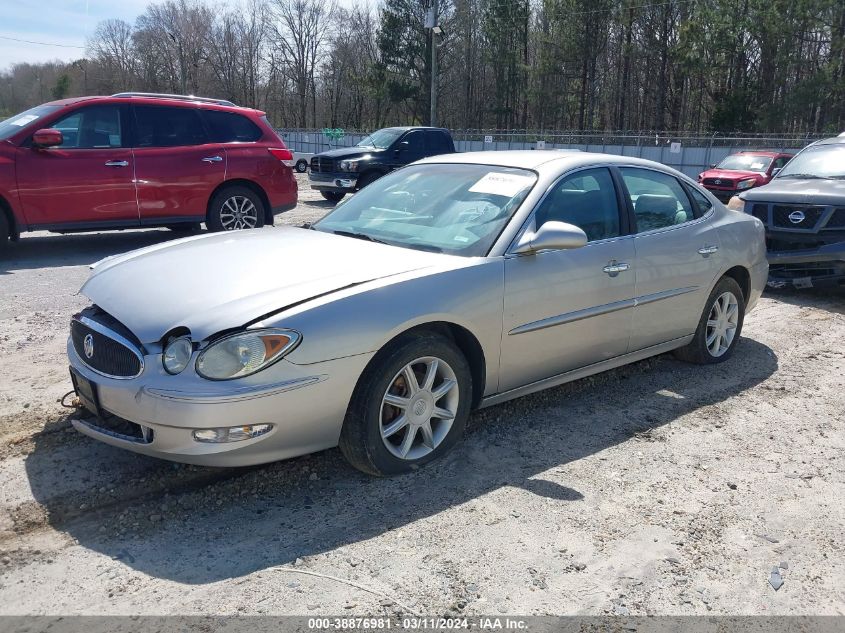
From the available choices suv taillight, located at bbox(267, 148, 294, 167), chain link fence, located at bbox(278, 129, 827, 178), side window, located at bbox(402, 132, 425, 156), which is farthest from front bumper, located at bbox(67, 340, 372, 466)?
chain link fence, located at bbox(278, 129, 827, 178)

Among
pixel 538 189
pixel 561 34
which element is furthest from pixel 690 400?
pixel 561 34

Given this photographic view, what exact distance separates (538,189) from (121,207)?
6.35m

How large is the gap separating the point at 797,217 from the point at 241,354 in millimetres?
7084

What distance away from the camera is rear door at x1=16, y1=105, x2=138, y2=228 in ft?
27.2

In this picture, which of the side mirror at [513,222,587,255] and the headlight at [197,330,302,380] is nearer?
the headlight at [197,330,302,380]

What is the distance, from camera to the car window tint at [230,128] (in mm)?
9562

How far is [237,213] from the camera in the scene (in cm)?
970

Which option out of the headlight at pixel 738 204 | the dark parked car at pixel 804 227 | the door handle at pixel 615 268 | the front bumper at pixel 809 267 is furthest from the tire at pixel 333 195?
the door handle at pixel 615 268

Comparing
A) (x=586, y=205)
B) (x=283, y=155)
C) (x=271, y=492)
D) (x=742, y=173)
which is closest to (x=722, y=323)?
(x=586, y=205)

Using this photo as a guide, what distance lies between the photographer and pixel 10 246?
9508 mm

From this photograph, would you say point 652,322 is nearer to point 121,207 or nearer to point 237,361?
point 237,361

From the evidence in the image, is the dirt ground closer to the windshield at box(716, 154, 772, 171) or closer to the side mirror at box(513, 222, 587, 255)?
the side mirror at box(513, 222, 587, 255)

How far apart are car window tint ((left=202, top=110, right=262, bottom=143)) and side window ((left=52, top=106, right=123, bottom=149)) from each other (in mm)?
1160

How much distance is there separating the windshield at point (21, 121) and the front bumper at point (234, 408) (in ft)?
20.8
